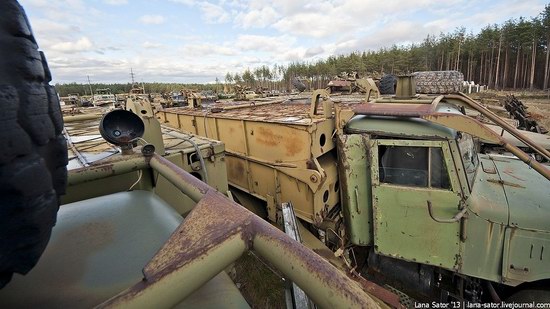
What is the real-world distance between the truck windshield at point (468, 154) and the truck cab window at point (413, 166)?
274 millimetres

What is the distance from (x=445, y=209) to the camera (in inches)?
126

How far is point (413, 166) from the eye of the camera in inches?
133

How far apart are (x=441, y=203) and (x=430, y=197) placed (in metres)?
0.12

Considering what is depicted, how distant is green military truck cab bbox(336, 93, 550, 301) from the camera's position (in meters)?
2.97

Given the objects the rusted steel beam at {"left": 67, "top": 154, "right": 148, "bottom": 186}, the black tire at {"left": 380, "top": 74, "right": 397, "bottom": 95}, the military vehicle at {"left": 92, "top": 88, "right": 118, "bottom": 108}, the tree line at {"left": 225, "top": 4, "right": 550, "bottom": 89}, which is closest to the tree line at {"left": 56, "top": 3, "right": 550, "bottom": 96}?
the tree line at {"left": 225, "top": 4, "right": 550, "bottom": 89}

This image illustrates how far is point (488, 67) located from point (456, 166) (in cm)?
5222

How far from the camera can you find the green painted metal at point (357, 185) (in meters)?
3.66

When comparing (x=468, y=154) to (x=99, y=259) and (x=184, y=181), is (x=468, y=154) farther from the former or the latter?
(x=99, y=259)

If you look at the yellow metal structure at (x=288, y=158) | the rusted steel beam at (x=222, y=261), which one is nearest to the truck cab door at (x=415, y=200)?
the yellow metal structure at (x=288, y=158)

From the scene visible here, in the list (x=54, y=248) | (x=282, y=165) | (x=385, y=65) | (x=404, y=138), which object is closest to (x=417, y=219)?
(x=404, y=138)

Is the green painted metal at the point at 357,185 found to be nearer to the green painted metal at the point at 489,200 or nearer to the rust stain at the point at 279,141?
the rust stain at the point at 279,141

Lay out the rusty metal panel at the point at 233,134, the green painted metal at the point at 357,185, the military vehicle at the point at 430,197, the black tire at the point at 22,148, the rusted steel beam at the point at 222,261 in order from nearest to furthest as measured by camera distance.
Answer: the black tire at the point at 22,148 < the rusted steel beam at the point at 222,261 < the military vehicle at the point at 430,197 < the green painted metal at the point at 357,185 < the rusty metal panel at the point at 233,134

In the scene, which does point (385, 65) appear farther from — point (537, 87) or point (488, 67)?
point (537, 87)

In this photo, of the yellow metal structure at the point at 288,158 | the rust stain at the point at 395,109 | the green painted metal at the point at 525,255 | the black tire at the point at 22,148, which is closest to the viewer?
the black tire at the point at 22,148
